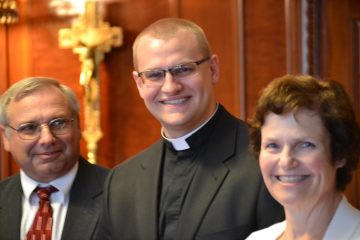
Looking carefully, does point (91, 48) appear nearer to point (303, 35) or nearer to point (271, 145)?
point (303, 35)

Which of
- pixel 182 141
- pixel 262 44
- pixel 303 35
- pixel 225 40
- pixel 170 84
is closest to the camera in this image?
pixel 170 84

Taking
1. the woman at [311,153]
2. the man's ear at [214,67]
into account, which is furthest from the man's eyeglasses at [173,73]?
the woman at [311,153]

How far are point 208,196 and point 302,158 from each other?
65cm

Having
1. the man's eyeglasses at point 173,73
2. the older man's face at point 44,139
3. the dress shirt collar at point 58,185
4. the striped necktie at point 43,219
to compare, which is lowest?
the striped necktie at point 43,219

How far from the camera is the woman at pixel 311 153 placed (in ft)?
7.39

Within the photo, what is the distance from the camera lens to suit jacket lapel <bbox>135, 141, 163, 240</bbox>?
114 inches

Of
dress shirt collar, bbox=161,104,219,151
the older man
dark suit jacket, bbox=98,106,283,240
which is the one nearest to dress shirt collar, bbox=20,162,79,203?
the older man

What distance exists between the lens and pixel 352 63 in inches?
149

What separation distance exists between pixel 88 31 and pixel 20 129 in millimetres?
1242

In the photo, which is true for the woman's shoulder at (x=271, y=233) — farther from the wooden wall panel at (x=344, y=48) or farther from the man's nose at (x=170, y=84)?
the wooden wall panel at (x=344, y=48)

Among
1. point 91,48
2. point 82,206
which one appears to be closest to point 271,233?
point 82,206

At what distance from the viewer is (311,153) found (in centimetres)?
225

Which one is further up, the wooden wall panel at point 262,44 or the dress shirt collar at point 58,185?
the wooden wall panel at point 262,44

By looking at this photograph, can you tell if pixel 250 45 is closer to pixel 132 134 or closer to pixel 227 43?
pixel 227 43
